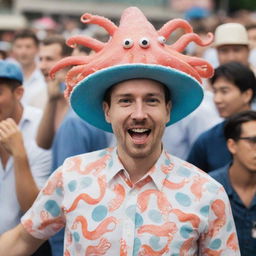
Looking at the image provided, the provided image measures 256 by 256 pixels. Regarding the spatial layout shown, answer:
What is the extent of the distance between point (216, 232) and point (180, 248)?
0.19 meters

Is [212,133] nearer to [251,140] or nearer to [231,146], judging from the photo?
[231,146]

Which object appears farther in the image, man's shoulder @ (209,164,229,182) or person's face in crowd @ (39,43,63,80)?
person's face in crowd @ (39,43,63,80)

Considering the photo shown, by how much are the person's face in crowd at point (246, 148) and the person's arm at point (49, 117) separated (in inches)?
66.9

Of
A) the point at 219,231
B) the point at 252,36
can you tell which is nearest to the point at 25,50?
the point at 252,36

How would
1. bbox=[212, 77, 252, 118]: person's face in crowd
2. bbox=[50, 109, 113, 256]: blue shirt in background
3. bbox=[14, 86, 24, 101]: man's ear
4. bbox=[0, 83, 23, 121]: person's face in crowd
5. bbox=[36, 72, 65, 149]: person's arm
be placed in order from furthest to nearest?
bbox=[36, 72, 65, 149]: person's arm → bbox=[212, 77, 252, 118]: person's face in crowd → bbox=[14, 86, 24, 101]: man's ear → bbox=[0, 83, 23, 121]: person's face in crowd → bbox=[50, 109, 113, 256]: blue shirt in background

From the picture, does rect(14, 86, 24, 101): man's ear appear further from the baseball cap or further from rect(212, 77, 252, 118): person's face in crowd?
rect(212, 77, 252, 118): person's face in crowd

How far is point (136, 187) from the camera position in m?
3.46

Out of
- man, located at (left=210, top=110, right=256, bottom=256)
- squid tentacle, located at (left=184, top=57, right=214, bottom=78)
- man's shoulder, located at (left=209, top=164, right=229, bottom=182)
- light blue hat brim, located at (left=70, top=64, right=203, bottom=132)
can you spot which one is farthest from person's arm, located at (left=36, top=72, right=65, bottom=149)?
squid tentacle, located at (left=184, top=57, right=214, bottom=78)

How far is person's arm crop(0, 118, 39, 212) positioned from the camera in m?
4.82

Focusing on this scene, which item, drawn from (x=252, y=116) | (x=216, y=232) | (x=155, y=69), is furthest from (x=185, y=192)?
(x=252, y=116)

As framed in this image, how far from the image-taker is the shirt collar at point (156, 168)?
345 cm

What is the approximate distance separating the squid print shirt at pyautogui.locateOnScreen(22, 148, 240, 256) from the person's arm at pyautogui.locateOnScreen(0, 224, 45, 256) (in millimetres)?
189

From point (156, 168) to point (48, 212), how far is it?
0.56m

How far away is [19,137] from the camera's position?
4.84m
